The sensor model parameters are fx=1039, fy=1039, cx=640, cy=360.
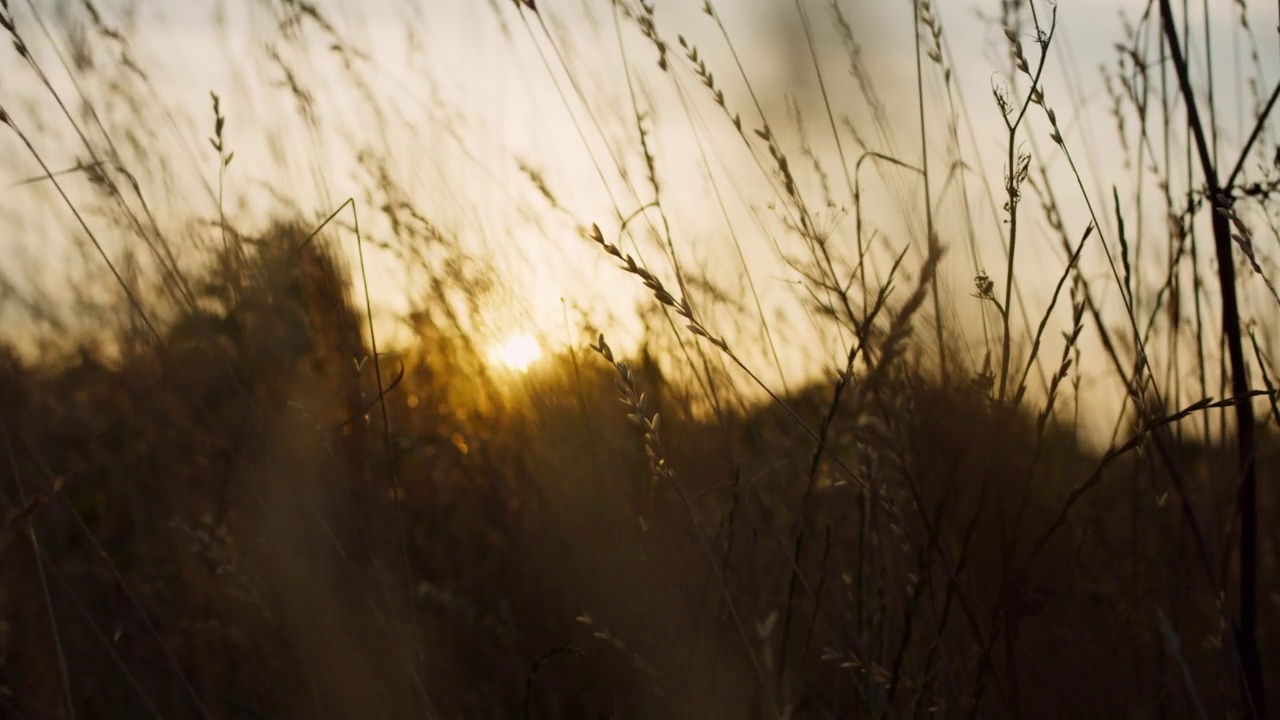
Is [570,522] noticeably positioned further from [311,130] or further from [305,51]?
[305,51]

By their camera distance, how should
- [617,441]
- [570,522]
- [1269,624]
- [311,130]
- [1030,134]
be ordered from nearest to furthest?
[1269,624] < [1030,134] < [570,522] < [617,441] < [311,130]

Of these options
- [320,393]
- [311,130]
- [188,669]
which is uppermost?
[311,130]

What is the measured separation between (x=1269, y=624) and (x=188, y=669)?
1.37 metres

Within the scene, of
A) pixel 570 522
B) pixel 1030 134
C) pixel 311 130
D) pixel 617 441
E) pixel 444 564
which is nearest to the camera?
pixel 1030 134

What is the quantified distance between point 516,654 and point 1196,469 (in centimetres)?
104

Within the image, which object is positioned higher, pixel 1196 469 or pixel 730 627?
pixel 1196 469

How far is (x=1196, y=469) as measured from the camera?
5.12 feet

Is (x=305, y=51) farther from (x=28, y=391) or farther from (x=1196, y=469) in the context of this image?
(x=1196, y=469)

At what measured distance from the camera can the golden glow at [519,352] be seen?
1628mm

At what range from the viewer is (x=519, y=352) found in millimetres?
1641

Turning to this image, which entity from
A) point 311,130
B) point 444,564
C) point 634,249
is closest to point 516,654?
point 444,564

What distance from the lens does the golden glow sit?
163 centimetres

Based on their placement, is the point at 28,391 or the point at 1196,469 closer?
the point at 1196,469

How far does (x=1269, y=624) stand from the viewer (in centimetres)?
117
